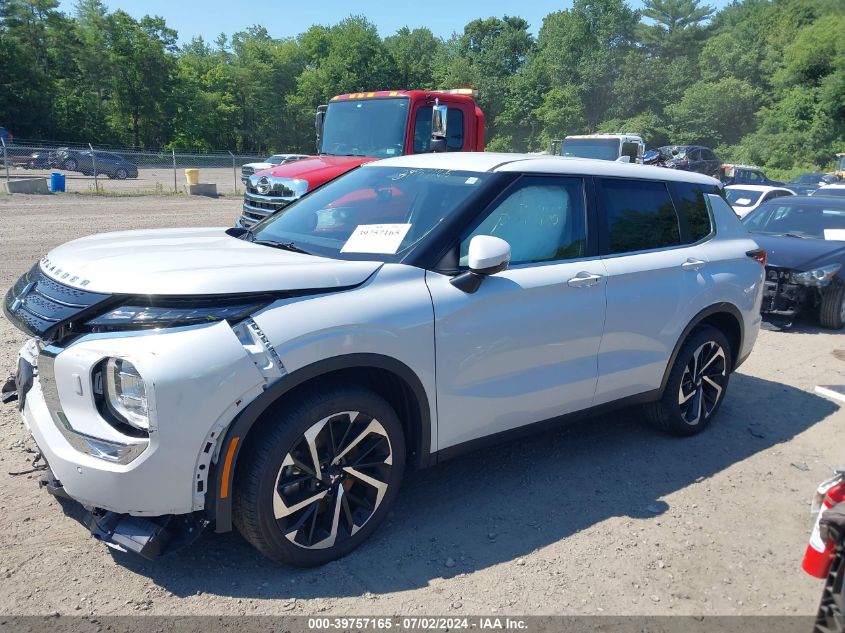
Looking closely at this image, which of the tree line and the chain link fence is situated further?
the tree line

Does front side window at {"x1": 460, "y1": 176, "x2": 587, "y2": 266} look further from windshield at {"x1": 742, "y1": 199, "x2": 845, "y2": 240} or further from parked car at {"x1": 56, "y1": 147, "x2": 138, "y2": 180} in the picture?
parked car at {"x1": 56, "y1": 147, "x2": 138, "y2": 180}

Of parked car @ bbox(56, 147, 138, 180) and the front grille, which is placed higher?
parked car @ bbox(56, 147, 138, 180)

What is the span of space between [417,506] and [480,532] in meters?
0.41

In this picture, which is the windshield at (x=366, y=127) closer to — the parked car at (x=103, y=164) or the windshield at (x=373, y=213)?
the windshield at (x=373, y=213)

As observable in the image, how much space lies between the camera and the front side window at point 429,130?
9.83 m

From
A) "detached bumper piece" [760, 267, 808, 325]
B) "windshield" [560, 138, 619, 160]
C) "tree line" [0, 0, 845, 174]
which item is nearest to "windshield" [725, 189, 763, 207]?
Answer: "detached bumper piece" [760, 267, 808, 325]

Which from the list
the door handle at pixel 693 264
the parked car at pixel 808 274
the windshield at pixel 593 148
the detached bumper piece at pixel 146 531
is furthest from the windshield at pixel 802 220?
the windshield at pixel 593 148

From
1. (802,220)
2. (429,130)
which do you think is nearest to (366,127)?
(429,130)

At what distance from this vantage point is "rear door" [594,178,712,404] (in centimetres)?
409

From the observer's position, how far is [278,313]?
9.40 feet

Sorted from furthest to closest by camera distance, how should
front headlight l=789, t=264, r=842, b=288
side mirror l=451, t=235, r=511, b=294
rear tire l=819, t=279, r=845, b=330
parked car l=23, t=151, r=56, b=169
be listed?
parked car l=23, t=151, r=56, b=169, rear tire l=819, t=279, r=845, b=330, front headlight l=789, t=264, r=842, b=288, side mirror l=451, t=235, r=511, b=294

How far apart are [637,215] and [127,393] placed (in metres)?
3.24

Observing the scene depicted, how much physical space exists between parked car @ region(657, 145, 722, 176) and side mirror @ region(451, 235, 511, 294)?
2664 cm

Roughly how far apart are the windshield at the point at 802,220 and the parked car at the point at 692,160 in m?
19.2
